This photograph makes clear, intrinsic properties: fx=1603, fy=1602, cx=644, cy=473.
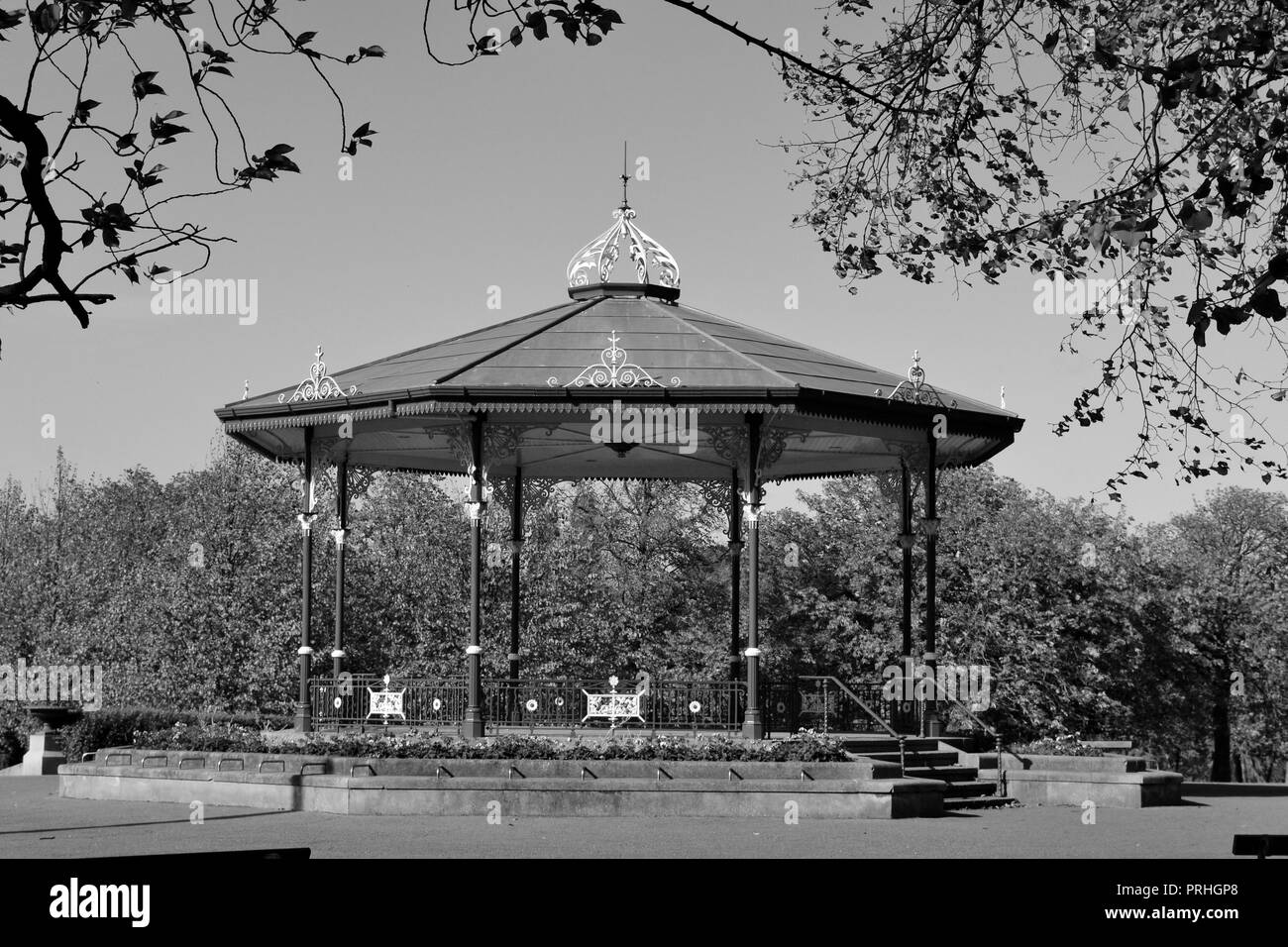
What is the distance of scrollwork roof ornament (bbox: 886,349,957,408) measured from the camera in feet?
77.1

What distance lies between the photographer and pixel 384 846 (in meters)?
15.0

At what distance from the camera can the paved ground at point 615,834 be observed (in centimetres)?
1493

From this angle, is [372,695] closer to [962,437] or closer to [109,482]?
[962,437]

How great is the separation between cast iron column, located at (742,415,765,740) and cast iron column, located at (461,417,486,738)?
364 cm

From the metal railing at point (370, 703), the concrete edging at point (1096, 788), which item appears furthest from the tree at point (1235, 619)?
the metal railing at point (370, 703)

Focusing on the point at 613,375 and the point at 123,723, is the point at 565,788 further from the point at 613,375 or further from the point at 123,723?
the point at 123,723

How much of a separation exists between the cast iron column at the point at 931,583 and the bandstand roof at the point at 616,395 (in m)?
0.41

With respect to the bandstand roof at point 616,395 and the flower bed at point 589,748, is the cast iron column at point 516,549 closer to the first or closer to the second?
the bandstand roof at point 616,395

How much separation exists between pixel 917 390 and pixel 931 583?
3219 millimetres

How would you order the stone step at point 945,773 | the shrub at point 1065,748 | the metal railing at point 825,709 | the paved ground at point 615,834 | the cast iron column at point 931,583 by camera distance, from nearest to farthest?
1. the paved ground at point 615,834
2. the stone step at point 945,773
3. the shrub at point 1065,748
4. the metal railing at point 825,709
5. the cast iron column at point 931,583

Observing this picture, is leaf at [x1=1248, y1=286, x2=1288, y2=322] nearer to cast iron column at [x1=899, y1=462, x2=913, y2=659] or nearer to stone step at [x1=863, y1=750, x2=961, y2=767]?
stone step at [x1=863, y1=750, x2=961, y2=767]

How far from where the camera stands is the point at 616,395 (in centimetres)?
2147
